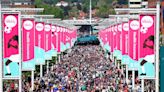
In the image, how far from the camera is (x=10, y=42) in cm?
2838

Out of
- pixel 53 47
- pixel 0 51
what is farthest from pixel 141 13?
pixel 53 47

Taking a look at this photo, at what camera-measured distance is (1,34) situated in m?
27.9

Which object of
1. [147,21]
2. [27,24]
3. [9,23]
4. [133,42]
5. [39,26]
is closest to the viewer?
[9,23]

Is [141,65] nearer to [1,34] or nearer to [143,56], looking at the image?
[143,56]

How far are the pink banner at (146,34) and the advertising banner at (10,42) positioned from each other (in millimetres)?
4774

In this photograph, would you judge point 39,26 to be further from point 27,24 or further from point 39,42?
point 27,24

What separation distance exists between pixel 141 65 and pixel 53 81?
1867 cm

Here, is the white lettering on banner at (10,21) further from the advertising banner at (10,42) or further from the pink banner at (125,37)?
the pink banner at (125,37)

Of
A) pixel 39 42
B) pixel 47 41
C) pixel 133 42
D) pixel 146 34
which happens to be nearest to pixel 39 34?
pixel 39 42

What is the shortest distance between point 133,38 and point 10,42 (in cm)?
987

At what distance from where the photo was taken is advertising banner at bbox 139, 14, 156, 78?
1146 inches

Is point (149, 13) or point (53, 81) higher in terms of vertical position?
point (149, 13)

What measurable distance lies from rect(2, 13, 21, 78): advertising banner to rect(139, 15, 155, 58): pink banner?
15.7 ft

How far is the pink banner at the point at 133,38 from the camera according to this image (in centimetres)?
3622
